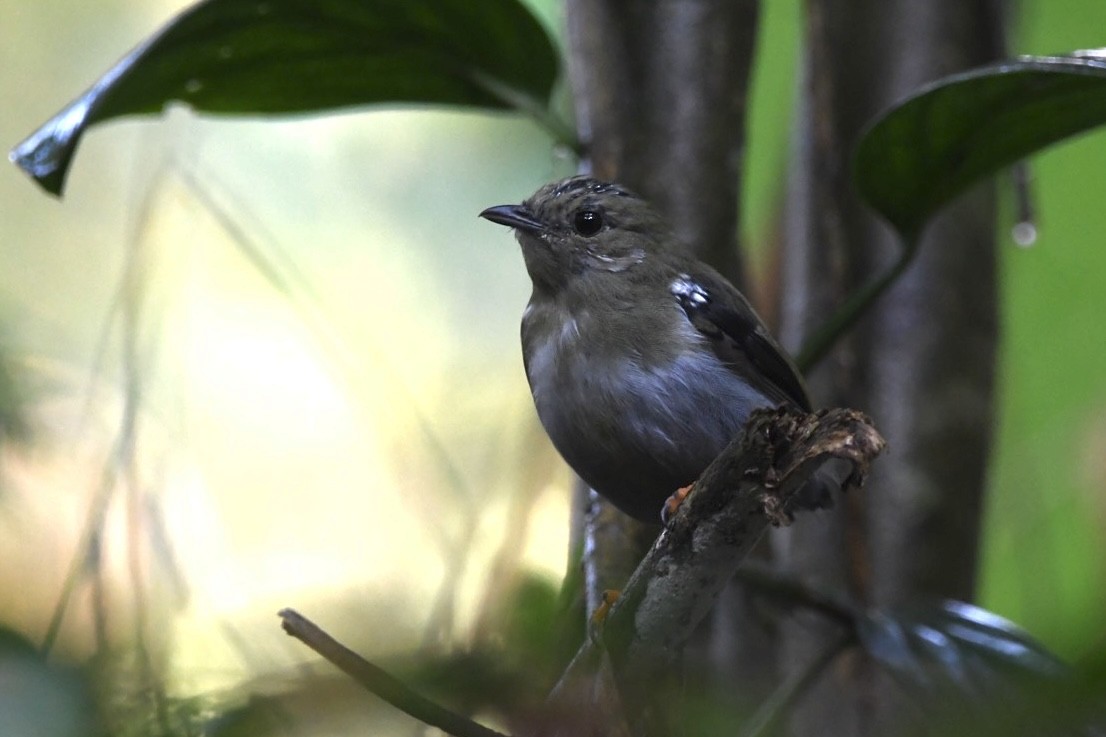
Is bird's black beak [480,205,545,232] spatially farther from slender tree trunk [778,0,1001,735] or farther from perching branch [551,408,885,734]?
perching branch [551,408,885,734]

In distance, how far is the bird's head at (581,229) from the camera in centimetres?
292

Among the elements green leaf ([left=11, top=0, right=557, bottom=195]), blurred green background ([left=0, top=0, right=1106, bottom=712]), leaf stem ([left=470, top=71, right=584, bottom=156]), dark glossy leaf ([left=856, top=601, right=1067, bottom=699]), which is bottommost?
dark glossy leaf ([left=856, top=601, right=1067, bottom=699])

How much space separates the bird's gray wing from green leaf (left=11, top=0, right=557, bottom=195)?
2.49ft

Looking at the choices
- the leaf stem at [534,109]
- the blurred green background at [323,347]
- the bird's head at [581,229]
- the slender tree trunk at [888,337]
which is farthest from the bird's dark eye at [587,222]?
the slender tree trunk at [888,337]

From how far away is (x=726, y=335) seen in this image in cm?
267

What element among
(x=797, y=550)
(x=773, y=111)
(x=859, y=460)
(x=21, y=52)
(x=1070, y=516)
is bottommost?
(x=1070, y=516)

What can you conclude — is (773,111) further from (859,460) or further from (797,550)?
(859,460)

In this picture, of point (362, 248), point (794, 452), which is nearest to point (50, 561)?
point (794, 452)

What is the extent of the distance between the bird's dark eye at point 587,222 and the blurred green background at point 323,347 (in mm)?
580

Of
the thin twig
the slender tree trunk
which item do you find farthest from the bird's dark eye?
the thin twig

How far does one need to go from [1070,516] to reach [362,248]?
11.8 ft

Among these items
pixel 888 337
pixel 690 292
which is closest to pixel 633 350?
pixel 690 292

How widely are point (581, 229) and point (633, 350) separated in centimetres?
54

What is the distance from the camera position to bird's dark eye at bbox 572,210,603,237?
2.98 meters
